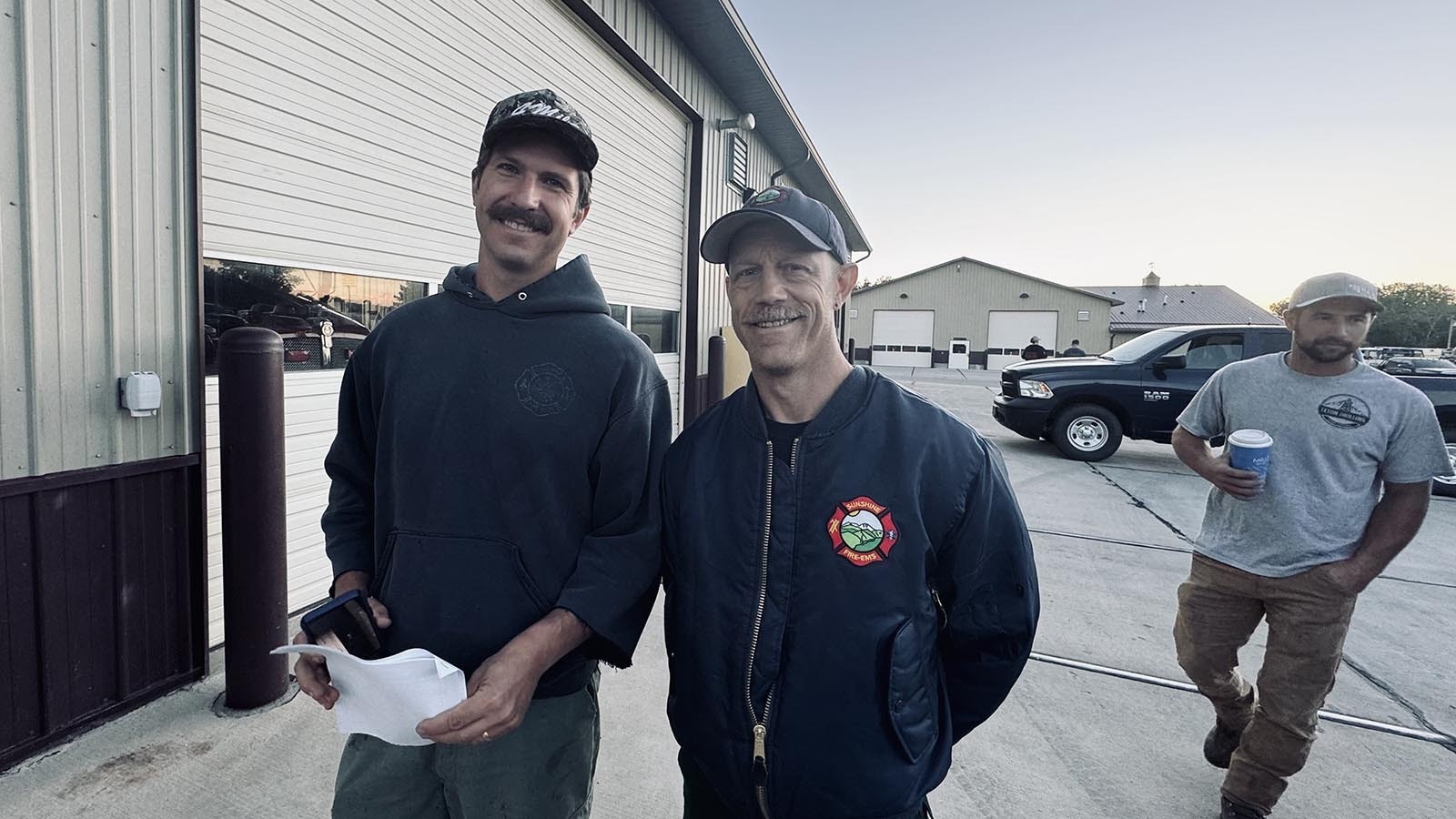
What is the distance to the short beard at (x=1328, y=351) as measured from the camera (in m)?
2.53

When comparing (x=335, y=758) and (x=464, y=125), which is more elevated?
(x=464, y=125)

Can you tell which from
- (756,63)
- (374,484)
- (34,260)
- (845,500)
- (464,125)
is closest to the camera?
(845,500)

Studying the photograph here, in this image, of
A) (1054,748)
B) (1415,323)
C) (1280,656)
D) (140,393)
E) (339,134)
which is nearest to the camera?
(1280,656)

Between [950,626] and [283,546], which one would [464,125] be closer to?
[283,546]

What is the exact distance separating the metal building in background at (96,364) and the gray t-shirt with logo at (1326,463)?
432 cm

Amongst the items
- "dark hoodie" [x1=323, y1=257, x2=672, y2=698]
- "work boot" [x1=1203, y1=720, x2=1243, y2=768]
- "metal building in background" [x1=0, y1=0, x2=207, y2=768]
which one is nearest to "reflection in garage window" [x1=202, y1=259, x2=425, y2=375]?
"metal building in background" [x1=0, y1=0, x2=207, y2=768]

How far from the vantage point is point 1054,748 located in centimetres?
297

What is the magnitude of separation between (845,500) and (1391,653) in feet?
15.2

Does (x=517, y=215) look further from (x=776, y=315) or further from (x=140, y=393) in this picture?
(x=140, y=393)

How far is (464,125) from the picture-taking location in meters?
4.78

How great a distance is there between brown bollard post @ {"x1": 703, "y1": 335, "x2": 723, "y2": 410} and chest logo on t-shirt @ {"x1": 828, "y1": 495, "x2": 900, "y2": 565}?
7448 millimetres

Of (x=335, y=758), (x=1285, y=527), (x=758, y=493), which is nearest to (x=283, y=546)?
(x=335, y=758)

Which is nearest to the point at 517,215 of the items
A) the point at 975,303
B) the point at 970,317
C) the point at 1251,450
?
the point at 1251,450

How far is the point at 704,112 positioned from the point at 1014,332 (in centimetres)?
3197
